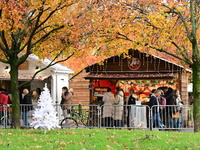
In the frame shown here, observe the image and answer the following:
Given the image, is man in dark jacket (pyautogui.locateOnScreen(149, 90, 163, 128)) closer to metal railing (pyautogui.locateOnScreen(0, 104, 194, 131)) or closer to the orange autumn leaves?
metal railing (pyautogui.locateOnScreen(0, 104, 194, 131))

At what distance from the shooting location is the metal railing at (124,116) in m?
20.8

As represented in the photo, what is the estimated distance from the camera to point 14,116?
19953 millimetres

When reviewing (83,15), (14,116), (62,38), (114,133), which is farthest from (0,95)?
(114,133)

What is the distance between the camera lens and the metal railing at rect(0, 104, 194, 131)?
20.8 meters

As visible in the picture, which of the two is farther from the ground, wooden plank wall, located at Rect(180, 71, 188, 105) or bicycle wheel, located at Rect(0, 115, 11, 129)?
wooden plank wall, located at Rect(180, 71, 188, 105)

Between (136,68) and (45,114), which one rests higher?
(136,68)

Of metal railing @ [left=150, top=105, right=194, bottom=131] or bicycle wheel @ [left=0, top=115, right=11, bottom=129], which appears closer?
metal railing @ [left=150, top=105, right=194, bottom=131]

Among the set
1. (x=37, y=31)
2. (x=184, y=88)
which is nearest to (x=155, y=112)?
(x=37, y=31)

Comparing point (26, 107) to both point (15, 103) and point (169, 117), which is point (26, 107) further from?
point (169, 117)

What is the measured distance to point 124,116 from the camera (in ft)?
72.9

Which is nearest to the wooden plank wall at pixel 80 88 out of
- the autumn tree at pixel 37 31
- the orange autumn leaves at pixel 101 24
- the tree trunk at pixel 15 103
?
the autumn tree at pixel 37 31

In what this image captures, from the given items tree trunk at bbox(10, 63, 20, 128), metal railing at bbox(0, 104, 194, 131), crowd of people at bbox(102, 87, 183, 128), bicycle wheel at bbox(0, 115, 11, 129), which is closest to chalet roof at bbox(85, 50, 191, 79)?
crowd of people at bbox(102, 87, 183, 128)

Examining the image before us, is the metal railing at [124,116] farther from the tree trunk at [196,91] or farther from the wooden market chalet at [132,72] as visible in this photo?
the wooden market chalet at [132,72]

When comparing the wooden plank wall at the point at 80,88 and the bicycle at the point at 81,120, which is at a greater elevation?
the wooden plank wall at the point at 80,88
